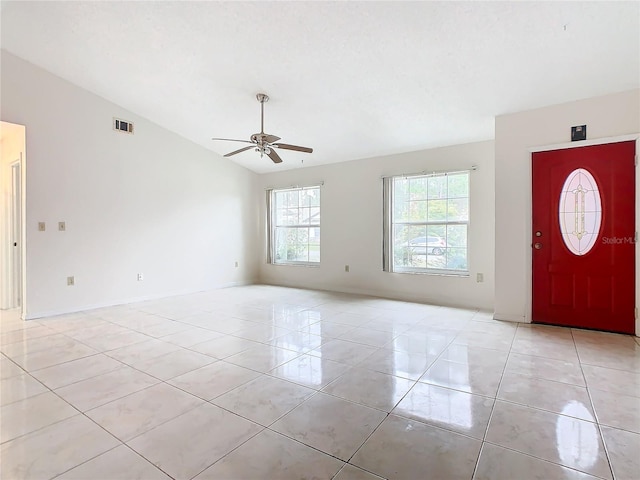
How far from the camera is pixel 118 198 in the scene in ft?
16.1

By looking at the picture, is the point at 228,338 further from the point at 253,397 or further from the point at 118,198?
the point at 118,198

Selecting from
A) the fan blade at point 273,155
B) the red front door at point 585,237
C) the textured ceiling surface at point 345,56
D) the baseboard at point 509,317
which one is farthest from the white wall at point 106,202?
the red front door at point 585,237

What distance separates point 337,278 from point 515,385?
3986mm

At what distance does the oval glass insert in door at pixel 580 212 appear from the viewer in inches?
140

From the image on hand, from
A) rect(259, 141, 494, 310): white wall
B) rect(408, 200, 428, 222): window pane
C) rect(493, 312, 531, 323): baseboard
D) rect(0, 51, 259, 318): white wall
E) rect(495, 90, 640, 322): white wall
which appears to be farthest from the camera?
rect(408, 200, 428, 222): window pane

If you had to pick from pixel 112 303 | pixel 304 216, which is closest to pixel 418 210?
pixel 304 216

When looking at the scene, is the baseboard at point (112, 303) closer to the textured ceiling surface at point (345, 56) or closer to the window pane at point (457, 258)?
the textured ceiling surface at point (345, 56)

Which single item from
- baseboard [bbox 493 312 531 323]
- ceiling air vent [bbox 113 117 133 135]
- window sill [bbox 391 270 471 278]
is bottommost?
baseboard [bbox 493 312 531 323]

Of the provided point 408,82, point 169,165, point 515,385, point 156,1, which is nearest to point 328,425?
point 515,385

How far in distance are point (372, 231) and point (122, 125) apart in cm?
420

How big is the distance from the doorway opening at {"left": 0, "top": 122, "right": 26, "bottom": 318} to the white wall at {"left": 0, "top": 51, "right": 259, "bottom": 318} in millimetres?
317

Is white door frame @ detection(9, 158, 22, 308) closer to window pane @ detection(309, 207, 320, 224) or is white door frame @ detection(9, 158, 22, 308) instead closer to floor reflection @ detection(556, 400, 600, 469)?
window pane @ detection(309, 207, 320, 224)

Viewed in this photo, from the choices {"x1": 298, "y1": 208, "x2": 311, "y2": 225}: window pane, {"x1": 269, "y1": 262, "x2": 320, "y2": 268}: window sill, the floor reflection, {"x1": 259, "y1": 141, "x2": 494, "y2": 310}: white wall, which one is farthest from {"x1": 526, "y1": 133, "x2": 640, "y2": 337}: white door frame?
{"x1": 298, "y1": 208, "x2": 311, "y2": 225}: window pane

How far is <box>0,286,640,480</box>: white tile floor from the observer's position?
5.02ft
